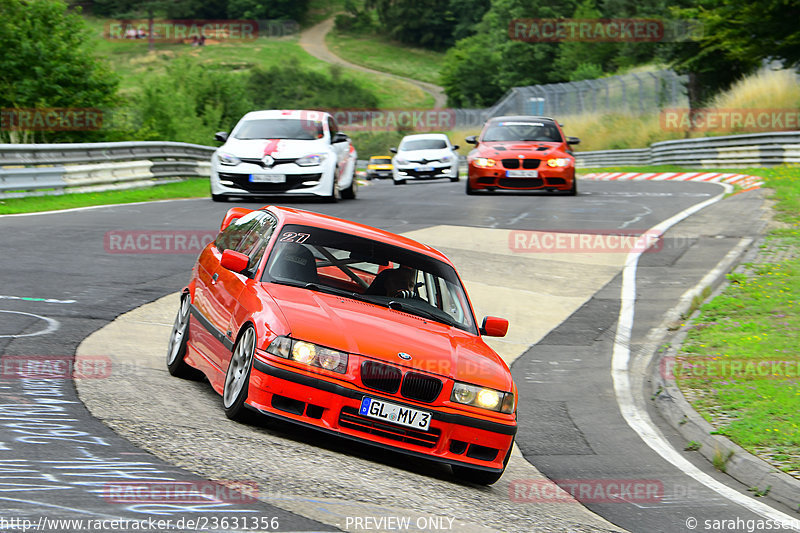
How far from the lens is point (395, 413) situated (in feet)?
20.3

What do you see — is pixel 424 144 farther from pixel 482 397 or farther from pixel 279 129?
pixel 482 397

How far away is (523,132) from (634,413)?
15813 millimetres

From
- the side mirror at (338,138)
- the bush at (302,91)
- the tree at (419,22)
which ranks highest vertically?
the tree at (419,22)

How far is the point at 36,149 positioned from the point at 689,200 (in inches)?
532

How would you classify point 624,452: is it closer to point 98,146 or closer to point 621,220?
point 621,220

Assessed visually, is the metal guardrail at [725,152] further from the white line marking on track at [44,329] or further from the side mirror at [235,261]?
the side mirror at [235,261]

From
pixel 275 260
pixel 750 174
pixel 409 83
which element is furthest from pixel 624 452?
pixel 409 83

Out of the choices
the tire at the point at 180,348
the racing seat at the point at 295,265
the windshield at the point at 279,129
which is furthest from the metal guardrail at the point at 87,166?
the racing seat at the point at 295,265

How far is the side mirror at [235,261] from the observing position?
23.5 ft

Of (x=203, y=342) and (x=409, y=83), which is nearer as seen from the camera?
(x=203, y=342)

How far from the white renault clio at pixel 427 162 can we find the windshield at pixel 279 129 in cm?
1153

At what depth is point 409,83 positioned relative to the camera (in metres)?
131

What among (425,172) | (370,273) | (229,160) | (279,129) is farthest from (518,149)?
(370,273)

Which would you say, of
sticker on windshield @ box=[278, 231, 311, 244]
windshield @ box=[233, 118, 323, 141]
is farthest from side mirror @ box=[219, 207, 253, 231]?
windshield @ box=[233, 118, 323, 141]
